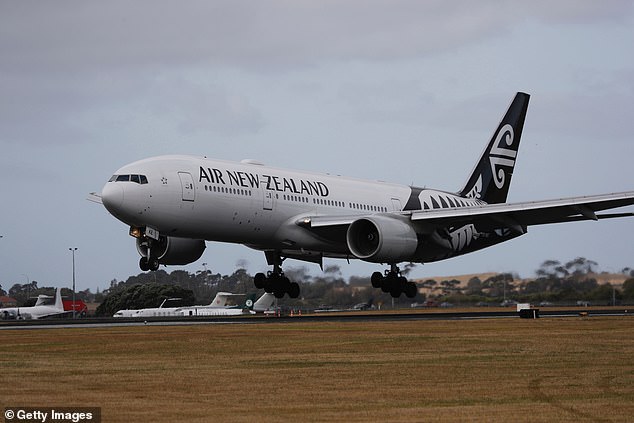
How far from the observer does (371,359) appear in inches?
1002

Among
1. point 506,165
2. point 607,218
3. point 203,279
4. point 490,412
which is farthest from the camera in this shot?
point 203,279

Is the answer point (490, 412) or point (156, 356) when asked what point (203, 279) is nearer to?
point (156, 356)

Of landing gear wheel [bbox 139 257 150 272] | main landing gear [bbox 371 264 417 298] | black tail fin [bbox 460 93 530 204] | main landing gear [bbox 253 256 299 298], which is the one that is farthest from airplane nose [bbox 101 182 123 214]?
black tail fin [bbox 460 93 530 204]

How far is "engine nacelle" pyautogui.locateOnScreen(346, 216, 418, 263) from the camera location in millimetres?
45594

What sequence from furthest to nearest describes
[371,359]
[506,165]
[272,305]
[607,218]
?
[272,305], [506,165], [607,218], [371,359]

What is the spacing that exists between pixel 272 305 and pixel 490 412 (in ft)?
225

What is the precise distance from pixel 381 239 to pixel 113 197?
38.6 feet

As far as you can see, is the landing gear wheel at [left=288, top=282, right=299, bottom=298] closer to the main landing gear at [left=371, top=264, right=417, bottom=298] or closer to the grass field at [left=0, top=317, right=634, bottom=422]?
the main landing gear at [left=371, top=264, right=417, bottom=298]

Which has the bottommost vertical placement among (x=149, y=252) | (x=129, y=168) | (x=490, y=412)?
(x=490, y=412)

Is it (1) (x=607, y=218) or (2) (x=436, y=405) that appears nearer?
(2) (x=436, y=405)

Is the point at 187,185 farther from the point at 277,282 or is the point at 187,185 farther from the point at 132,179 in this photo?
the point at 277,282

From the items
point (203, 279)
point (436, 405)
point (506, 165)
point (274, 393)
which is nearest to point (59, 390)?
point (274, 393)

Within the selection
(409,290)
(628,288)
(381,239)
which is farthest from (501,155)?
(381,239)

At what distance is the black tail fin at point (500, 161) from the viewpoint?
57188mm
